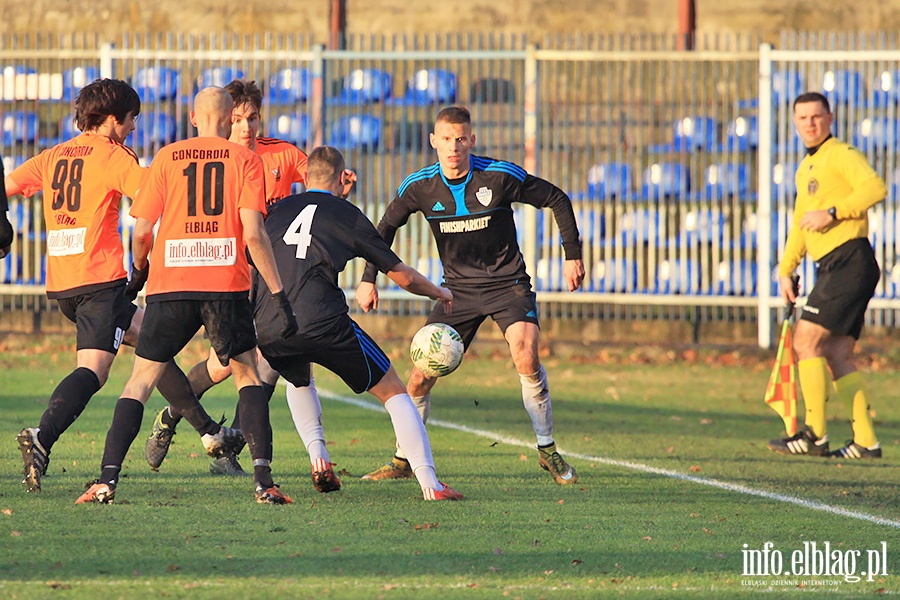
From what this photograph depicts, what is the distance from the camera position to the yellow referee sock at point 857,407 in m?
10.0

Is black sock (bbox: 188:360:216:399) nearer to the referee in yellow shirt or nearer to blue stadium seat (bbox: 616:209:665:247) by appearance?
the referee in yellow shirt

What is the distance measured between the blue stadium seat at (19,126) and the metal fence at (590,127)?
0.02 metres

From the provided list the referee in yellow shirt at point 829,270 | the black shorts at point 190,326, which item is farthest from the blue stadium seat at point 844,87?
the black shorts at point 190,326

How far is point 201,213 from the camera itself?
6859 millimetres

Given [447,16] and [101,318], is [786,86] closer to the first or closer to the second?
[447,16]

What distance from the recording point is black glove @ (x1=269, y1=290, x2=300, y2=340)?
22.4ft

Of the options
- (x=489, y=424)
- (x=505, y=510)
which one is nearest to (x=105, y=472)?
(x=505, y=510)

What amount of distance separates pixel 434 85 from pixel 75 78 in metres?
4.25

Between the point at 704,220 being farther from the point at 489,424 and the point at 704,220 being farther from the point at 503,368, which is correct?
the point at 489,424

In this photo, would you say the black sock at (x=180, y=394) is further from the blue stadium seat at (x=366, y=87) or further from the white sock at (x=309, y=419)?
the blue stadium seat at (x=366, y=87)

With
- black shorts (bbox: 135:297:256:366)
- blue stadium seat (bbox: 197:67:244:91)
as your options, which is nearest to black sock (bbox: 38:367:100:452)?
black shorts (bbox: 135:297:256:366)

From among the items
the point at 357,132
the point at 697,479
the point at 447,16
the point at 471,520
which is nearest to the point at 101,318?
the point at 471,520

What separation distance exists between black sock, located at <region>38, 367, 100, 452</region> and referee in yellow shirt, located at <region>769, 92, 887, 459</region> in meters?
5.03

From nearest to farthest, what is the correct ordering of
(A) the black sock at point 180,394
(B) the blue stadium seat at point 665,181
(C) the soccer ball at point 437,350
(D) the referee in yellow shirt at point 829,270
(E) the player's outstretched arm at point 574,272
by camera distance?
1. (A) the black sock at point 180,394
2. (C) the soccer ball at point 437,350
3. (E) the player's outstretched arm at point 574,272
4. (D) the referee in yellow shirt at point 829,270
5. (B) the blue stadium seat at point 665,181
